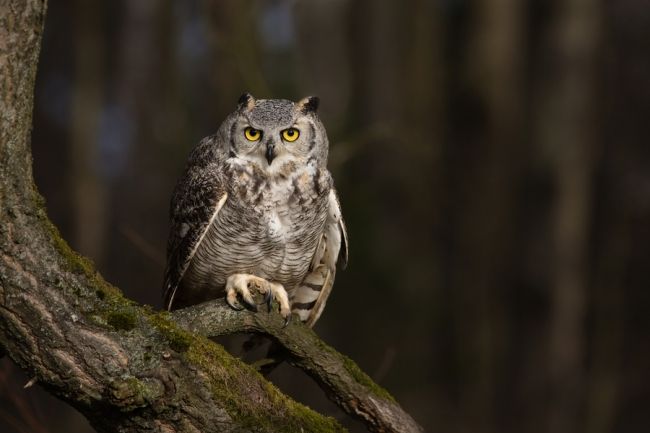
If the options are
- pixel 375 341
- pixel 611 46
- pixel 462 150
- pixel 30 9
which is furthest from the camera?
pixel 611 46

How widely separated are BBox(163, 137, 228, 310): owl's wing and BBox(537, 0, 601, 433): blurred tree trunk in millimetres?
5494

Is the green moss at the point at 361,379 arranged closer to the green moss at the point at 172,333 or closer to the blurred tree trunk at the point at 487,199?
the green moss at the point at 172,333

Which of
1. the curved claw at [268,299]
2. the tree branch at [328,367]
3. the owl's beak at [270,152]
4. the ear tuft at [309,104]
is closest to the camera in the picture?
the tree branch at [328,367]

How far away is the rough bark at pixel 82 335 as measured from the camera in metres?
2.05

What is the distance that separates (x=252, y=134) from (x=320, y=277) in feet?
2.40

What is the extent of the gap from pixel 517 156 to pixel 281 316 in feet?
30.0

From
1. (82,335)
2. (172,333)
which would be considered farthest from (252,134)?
(82,335)

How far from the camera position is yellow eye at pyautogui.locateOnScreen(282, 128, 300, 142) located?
10.8 feet

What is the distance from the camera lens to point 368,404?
9.14 ft

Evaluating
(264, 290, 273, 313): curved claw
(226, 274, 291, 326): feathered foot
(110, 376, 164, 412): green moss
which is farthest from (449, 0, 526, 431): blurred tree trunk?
(110, 376, 164, 412): green moss

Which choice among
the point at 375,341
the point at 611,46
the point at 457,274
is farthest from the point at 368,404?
the point at 611,46

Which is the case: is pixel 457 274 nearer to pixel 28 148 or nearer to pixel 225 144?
pixel 225 144

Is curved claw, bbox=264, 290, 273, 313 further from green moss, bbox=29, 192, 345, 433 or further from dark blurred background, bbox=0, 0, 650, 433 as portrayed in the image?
dark blurred background, bbox=0, 0, 650, 433

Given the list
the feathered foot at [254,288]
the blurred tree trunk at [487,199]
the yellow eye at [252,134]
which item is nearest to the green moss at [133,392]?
the feathered foot at [254,288]
